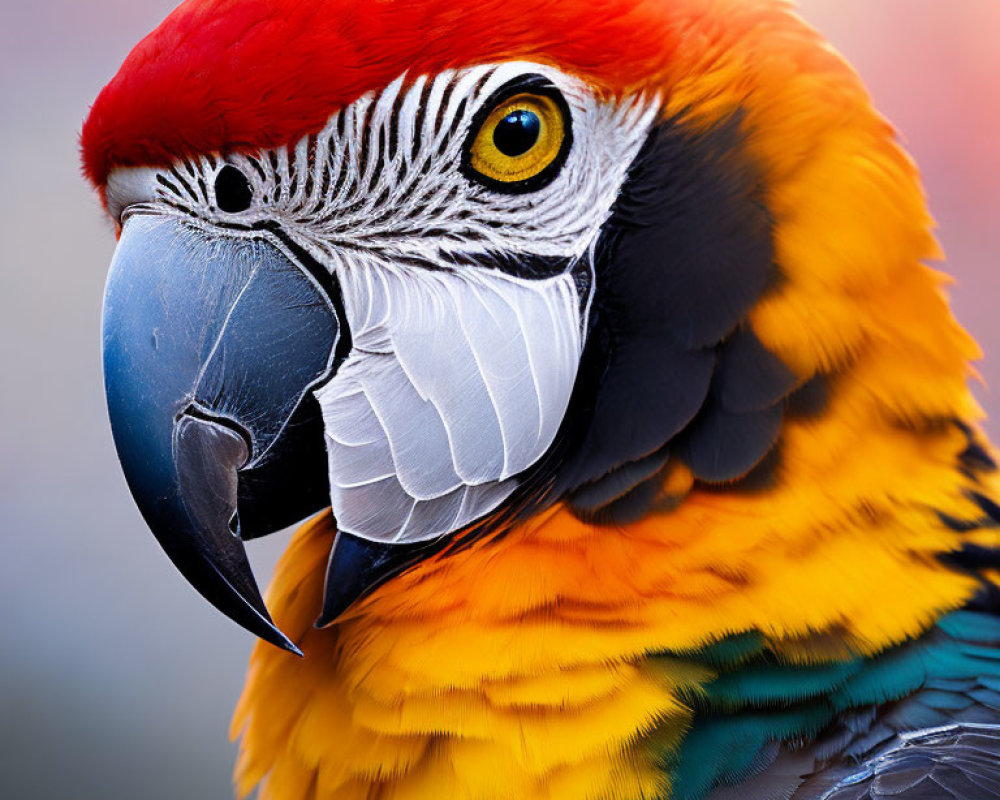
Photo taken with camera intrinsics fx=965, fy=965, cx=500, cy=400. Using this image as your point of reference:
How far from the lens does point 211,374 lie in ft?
2.43

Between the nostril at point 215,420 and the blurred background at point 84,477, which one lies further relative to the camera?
the blurred background at point 84,477

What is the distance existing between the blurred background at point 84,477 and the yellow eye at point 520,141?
207 cm

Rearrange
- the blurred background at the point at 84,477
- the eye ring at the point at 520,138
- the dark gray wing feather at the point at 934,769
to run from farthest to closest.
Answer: the blurred background at the point at 84,477, the eye ring at the point at 520,138, the dark gray wing feather at the point at 934,769

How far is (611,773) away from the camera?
2.34ft

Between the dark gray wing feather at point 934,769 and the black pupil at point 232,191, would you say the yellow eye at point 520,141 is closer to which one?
the black pupil at point 232,191

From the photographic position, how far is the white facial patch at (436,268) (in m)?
0.75

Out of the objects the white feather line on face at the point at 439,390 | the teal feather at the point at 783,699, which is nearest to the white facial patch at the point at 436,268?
the white feather line on face at the point at 439,390

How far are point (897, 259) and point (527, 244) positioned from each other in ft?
1.02

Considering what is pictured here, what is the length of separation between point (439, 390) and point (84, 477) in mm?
2353

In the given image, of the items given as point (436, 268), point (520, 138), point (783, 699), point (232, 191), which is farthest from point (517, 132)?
point (783, 699)

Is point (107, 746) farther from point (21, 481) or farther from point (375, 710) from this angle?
point (375, 710)

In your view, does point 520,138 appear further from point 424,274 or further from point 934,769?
point 934,769

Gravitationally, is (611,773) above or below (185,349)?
below

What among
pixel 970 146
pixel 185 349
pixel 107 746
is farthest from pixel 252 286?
pixel 970 146
